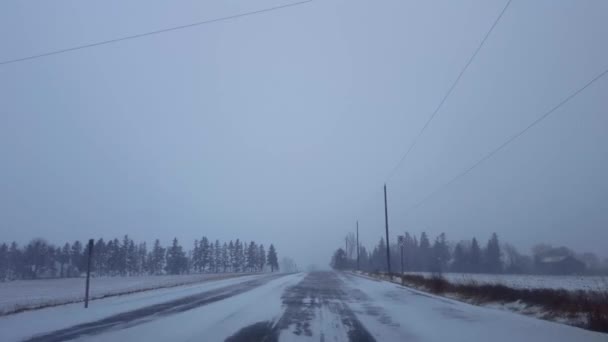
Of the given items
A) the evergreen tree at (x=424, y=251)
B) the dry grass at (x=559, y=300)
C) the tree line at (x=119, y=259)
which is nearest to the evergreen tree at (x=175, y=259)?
the tree line at (x=119, y=259)

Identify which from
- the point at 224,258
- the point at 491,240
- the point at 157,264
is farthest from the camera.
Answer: the point at 224,258

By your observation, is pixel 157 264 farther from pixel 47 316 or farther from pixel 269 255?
pixel 47 316

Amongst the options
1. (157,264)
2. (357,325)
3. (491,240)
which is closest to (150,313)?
(357,325)

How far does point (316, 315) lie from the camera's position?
45.1 feet

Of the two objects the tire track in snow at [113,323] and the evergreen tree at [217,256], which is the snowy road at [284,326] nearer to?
the tire track in snow at [113,323]

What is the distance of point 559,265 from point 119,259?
104m

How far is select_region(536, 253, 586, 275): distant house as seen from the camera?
6179 centimetres

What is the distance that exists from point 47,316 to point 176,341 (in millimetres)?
7447

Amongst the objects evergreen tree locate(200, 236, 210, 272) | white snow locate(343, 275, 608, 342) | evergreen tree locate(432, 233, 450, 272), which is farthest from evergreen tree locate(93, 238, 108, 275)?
white snow locate(343, 275, 608, 342)

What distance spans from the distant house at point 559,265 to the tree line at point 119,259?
93.3m

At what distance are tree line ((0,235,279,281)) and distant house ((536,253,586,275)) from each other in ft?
306

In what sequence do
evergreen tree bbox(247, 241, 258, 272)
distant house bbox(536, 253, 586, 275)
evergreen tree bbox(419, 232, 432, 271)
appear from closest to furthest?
1. distant house bbox(536, 253, 586, 275)
2. evergreen tree bbox(419, 232, 432, 271)
3. evergreen tree bbox(247, 241, 258, 272)

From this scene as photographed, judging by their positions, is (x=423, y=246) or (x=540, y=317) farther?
(x=423, y=246)

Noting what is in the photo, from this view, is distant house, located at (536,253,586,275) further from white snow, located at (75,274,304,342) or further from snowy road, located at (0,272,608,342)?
white snow, located at (75,274,304,342)
